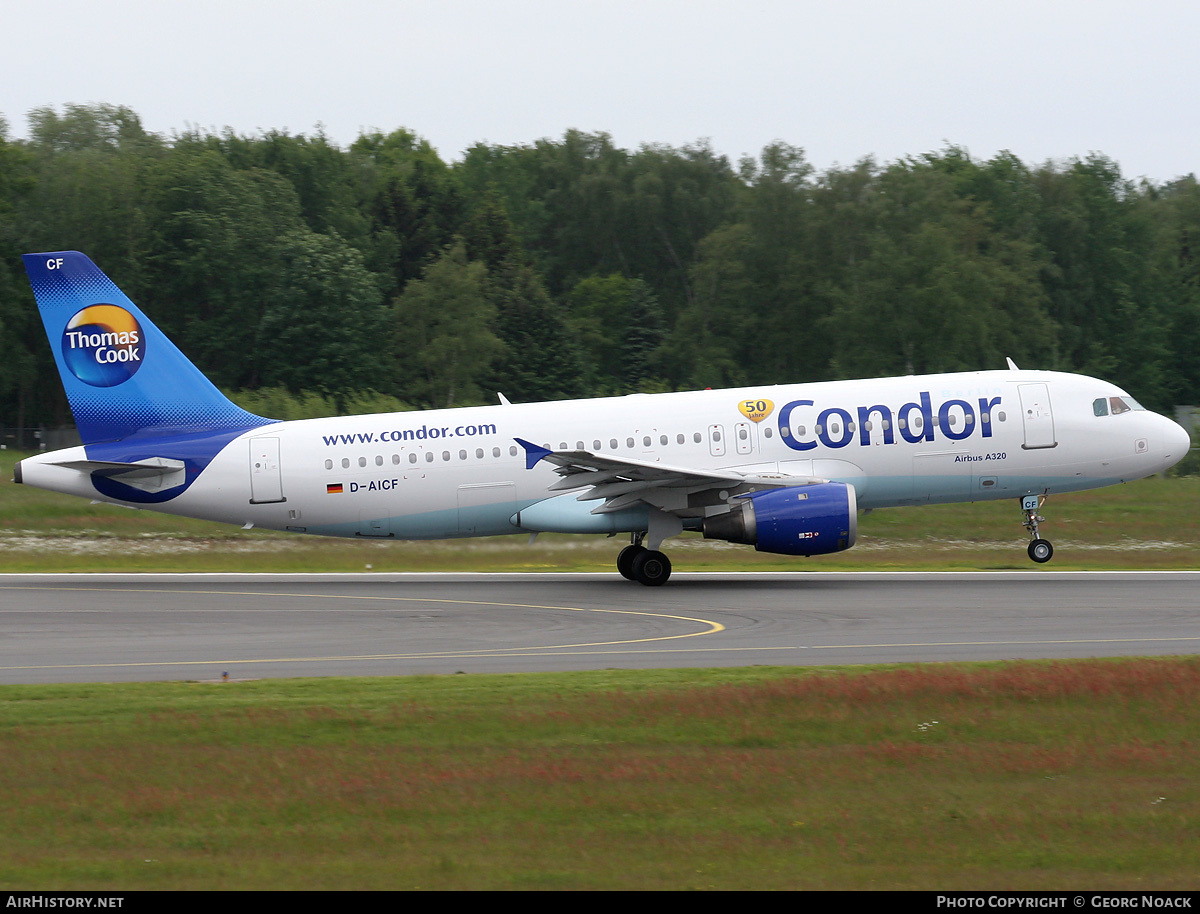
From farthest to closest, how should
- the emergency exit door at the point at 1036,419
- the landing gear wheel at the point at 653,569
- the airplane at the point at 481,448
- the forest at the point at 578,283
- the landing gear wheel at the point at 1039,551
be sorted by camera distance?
the forest at the point at 578,283
the landing gear wheel at the point at 1039,551
the emergency exit door at the point at 1036,419
the airplane at the point at 481,448
the landing gear wheel at the point at 653,569

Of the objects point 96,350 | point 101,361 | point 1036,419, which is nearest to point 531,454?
point 101,361

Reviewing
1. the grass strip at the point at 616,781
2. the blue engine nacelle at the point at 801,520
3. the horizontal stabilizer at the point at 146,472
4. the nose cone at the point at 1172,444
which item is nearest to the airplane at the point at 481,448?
the horizontal stabilizer at the point at 146,472

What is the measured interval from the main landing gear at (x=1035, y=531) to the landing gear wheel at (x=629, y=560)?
7819mm

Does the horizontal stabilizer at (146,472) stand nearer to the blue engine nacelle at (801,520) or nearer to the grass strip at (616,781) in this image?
the blue engine nacelle at (801,520)

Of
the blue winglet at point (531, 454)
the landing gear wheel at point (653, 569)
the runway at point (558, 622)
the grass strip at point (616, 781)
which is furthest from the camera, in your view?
the landing gear wheel at point (653, 569)

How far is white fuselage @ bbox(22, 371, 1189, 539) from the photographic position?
25688 millimetres

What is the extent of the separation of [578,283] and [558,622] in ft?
241

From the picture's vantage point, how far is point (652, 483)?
24500 mm

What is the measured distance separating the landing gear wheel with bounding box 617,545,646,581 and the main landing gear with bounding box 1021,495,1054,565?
7.82 meters

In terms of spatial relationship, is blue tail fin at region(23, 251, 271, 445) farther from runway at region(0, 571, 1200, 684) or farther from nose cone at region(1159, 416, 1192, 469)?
nose cone at region(1159, 416, 1192, 469)

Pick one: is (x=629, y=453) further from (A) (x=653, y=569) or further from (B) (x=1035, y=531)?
(B) (x=1035, y=531)

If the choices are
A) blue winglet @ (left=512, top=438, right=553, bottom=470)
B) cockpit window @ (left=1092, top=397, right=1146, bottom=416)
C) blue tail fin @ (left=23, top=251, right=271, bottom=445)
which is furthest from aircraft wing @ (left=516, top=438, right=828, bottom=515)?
blue tail fin @ (left=23, top=251, right=271, bottom=445)

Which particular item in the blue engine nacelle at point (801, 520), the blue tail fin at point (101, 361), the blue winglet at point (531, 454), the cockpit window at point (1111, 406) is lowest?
the blue engine nacelle at point (801, 520)

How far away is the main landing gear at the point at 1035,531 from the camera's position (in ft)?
86.3
